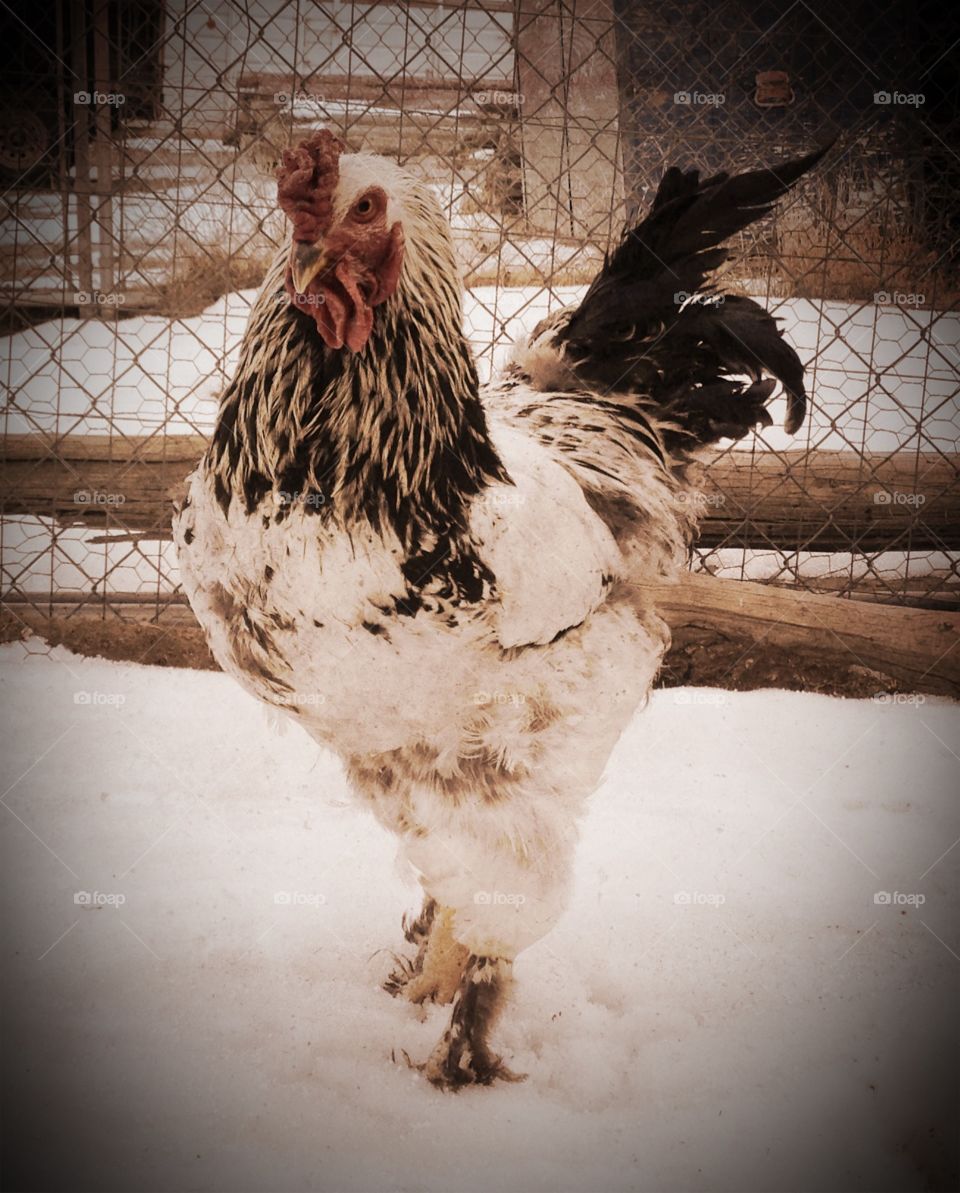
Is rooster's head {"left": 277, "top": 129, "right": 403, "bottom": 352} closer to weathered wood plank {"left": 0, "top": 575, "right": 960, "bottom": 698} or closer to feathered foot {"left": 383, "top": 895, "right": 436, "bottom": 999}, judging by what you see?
weathered wood plank {"left": 0, "top": 575, "right": 960, "bottom": 698}

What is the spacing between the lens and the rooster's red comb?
120cm

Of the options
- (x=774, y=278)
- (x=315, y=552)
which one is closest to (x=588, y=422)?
(x=774, y=278)

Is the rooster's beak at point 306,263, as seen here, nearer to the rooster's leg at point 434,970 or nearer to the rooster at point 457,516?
the rooster at point 457,516

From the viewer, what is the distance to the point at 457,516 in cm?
142

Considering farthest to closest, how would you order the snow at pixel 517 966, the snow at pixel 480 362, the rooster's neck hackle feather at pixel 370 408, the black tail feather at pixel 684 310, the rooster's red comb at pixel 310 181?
the snow at pixel 480 362
the black tail feather at pixel 684 310
the snow at pixel 517 966
the rooster's neck hackle feather at pixel 370 408
the rooster's red comb at pixel 310 181

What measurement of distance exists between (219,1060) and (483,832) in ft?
1.94

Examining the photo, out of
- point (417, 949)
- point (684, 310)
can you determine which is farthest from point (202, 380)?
point (417, 949)

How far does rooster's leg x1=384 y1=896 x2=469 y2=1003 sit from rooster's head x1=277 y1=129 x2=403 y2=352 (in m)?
1.06

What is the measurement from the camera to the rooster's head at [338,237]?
121 cm

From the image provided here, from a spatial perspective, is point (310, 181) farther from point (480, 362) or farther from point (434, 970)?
point (434, 970)

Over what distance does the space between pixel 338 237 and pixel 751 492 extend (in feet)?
4.31

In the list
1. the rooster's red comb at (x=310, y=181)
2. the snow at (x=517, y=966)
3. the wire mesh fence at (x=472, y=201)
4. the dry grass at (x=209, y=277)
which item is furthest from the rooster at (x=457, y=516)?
the dry grass at (x=209, y=277)

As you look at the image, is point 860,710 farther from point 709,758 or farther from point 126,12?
point 126,12

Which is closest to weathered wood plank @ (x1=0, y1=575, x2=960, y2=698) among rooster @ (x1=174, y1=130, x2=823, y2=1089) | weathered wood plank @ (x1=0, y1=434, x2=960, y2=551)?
weathered wood plank @ (x1=0, y1=434, x2=960, y2=551)
